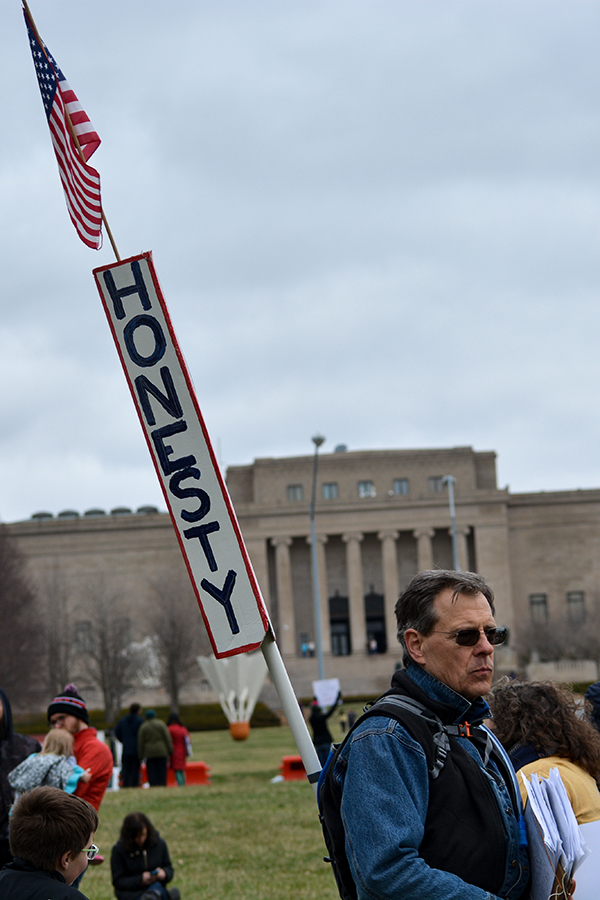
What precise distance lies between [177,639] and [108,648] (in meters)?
4.98

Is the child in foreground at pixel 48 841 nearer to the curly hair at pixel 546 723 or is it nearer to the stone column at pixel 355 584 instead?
the curly hair at pixel 546 723

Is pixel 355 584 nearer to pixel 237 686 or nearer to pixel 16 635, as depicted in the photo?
pixel 16 635

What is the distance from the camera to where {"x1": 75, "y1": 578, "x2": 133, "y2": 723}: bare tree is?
189ft

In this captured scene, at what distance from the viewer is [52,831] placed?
14.2 feet

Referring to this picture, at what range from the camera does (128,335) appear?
4461 millimetres

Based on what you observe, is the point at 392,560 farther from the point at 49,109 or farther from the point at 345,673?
the point at 49,109

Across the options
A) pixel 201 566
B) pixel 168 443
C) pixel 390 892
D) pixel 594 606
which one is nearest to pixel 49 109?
pixel 168 443

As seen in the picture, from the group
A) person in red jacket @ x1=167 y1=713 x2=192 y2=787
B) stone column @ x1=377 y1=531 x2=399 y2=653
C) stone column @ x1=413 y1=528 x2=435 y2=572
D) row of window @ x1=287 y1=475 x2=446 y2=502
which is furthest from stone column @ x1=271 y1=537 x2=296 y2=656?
person in red jacket @ x1=167 y1=713 x2=192 y2=787

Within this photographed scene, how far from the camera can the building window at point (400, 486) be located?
88188mm

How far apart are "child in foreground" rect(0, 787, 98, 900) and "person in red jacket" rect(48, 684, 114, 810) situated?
2626 millimetres

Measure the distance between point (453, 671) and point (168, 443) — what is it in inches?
63.1

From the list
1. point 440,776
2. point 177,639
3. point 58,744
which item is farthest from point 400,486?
point 440,776

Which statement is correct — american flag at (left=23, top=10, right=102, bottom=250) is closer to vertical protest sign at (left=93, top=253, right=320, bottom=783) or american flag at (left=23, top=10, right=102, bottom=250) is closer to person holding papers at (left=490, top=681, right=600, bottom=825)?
vertical protest sign at (left=93, top=253, right=320, bottom=783)

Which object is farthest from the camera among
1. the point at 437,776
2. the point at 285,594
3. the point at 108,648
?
the point at 285,594
